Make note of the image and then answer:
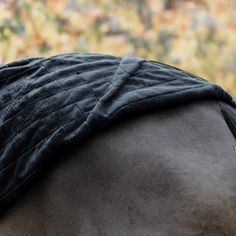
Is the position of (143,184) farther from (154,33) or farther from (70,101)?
(154,33)

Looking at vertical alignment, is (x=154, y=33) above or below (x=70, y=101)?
below

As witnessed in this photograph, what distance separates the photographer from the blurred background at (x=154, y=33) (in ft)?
20.9

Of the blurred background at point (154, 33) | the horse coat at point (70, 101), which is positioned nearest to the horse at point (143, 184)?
the horse coat at point (70, 101)

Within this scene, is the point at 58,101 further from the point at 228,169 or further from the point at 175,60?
the point at 175,60

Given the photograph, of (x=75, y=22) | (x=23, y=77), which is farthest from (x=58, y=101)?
(x=75, y=22)

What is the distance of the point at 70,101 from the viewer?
1052mm

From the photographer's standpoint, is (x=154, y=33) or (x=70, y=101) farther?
(x=154, y=33)

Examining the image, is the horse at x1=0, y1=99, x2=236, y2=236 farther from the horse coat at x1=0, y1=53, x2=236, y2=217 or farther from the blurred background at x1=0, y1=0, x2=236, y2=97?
the blurred background at x1=0, y1=0, x2=236, y2=97

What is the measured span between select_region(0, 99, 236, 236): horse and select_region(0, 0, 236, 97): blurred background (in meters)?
4.97

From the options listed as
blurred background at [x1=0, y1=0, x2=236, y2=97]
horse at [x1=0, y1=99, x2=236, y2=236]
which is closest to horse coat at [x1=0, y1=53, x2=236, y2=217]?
horse at [x1=0, y1=99, x2=236, y2=236]

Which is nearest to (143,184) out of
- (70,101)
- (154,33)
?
(70,101)

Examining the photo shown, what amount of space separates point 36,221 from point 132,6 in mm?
5836

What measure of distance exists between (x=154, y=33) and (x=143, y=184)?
6.50m

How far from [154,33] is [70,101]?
6.43 metres
